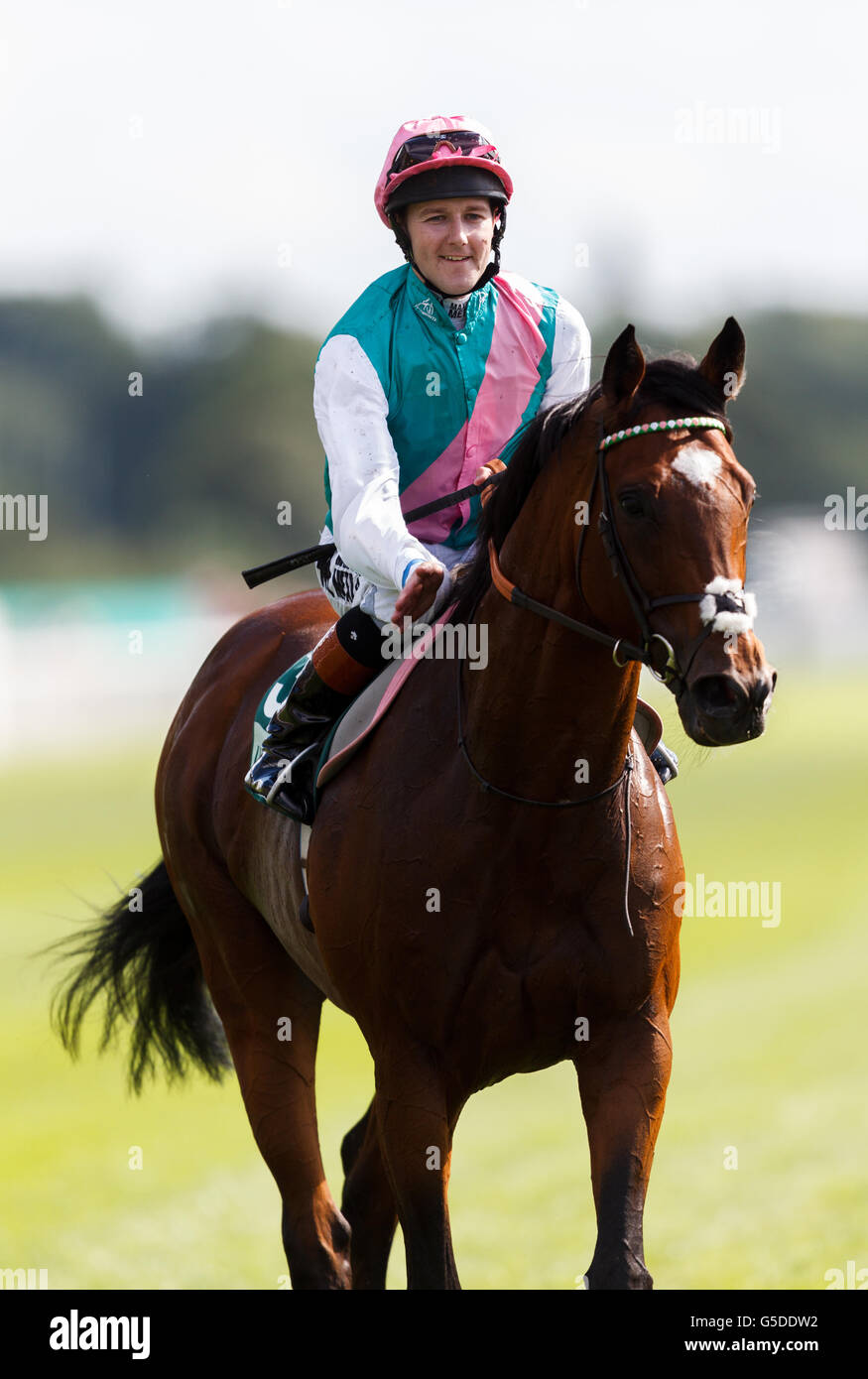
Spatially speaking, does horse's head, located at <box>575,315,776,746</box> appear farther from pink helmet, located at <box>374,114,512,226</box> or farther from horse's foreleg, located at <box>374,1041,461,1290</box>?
horse's foreleg, located at <box>374,1041,461,1290</box>

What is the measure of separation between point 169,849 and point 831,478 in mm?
27272

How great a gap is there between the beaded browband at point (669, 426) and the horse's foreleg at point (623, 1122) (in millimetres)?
1311

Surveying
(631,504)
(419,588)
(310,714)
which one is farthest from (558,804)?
(310,714)

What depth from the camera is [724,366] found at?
11.9ft

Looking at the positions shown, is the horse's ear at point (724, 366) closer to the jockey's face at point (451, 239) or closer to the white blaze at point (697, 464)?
the white blaze at point (697, 464)

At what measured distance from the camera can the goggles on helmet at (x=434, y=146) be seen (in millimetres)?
4410

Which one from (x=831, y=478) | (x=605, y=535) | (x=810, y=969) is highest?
(x=831, y=478)

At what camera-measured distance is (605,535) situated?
348 cm

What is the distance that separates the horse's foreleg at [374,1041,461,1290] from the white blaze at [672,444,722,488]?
1490 mm

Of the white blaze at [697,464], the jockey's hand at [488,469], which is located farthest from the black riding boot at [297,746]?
the white blaze at [697,464]

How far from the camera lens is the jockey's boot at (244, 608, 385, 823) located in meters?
4.58

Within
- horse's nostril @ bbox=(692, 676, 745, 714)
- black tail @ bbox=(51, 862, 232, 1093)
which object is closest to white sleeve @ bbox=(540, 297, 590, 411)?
horse's nostril @ bbox=(692, 676, 745, 714)
